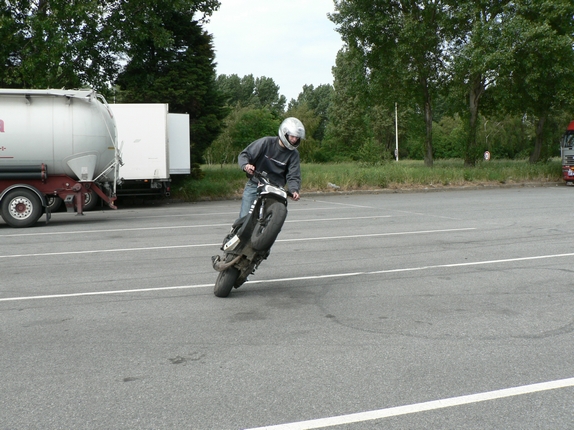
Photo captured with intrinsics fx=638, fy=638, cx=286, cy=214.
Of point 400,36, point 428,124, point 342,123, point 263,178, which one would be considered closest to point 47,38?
point 400,36

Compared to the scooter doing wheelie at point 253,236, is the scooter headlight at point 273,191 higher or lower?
higher

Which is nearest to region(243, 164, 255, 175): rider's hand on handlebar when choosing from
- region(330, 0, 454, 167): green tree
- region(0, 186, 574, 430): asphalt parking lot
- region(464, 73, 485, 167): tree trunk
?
region(0, 186, 574, 430): asphalt parking lot

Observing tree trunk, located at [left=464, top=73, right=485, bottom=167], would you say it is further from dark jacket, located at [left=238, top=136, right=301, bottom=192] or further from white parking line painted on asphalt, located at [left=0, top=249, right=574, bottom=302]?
dark jacket, located at [left=238, top=136, right=301, bottom=192]

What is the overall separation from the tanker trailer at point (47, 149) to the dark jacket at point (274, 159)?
9.33 m

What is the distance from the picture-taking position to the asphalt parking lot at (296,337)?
151 inches

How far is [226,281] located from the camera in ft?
22.4

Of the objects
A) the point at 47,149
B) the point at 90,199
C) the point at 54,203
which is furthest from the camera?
the point at 90,199

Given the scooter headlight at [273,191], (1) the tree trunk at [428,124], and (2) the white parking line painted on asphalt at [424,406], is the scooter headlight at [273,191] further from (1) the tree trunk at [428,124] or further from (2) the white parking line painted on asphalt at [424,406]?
(1) the tree trunk at [428,124]

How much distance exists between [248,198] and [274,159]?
53cm

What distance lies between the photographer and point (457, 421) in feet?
12.0

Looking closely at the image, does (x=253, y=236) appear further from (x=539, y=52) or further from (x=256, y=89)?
(x=256, y=89)

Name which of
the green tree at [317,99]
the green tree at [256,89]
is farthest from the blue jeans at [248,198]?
the green tree at [256,89]

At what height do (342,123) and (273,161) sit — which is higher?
(342,123)

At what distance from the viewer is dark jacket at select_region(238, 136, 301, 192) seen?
7.13 meters
